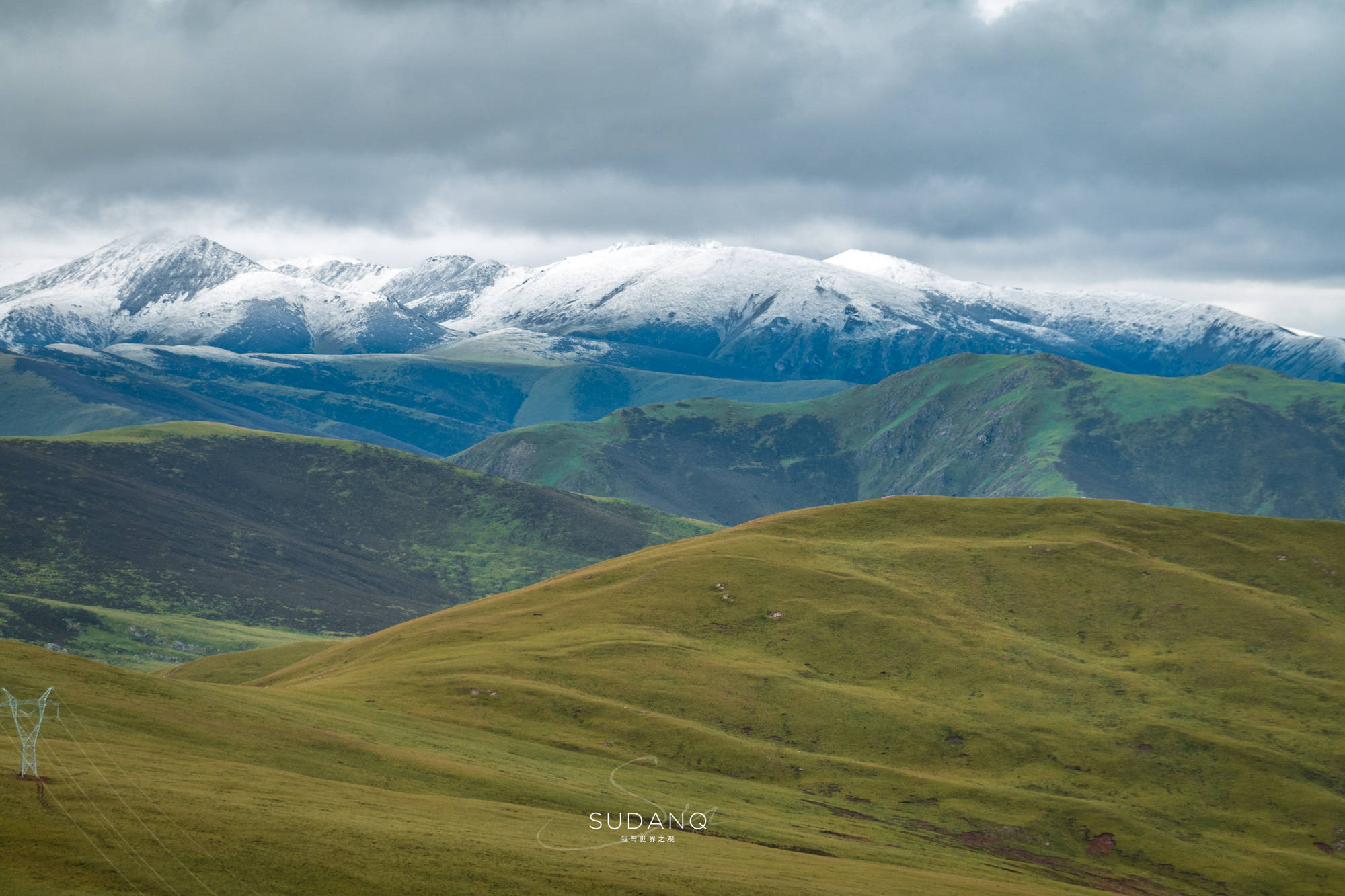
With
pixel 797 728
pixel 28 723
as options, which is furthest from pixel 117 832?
pixel 797 728

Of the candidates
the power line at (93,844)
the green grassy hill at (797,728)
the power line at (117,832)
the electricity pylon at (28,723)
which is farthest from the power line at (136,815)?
the electricity pylon at (28,723)

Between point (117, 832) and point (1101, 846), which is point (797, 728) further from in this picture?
point (117, 832)

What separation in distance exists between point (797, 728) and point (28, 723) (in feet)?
228

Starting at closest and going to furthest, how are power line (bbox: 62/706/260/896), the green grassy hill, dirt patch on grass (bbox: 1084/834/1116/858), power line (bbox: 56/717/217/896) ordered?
power line (bbox: 56/717/217/896) → power line (bbox: 62/706/260/896) → the green grassy hill → dirt patch on grass (bbox: 1084/834/1116/858)

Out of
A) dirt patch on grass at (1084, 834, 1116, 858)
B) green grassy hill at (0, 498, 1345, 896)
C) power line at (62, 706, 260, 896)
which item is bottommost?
dirt patch on grass at (1084, 834, 1116, 858)

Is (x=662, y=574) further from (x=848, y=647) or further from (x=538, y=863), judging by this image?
(x=538, y=863)

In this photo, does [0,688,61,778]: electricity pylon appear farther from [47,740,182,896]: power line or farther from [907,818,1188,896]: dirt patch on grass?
[907,818,1188,896]: dirt patch on grass

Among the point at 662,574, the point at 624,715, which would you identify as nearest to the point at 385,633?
the point at 662,574

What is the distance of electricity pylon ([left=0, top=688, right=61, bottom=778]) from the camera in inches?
1794

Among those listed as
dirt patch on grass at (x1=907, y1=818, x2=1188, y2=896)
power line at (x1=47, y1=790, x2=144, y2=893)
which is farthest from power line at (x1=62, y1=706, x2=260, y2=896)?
dirt patch on grass at (x1=907, y1=818, x2=1188, y2=896)

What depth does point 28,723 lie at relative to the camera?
5806 centimetres

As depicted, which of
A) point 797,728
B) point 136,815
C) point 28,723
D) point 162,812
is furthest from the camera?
point 797,728

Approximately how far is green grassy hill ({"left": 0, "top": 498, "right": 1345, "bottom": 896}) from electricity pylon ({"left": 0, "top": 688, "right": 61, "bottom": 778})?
1.24 metres

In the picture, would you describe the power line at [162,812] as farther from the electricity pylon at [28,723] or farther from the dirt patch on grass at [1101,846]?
the dirt patch on grass at [1101,846]
